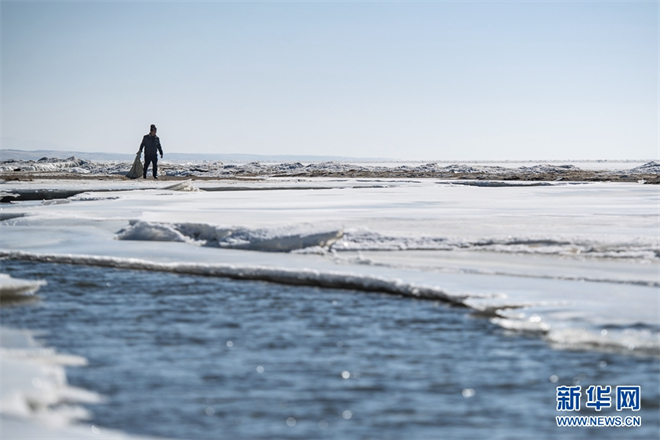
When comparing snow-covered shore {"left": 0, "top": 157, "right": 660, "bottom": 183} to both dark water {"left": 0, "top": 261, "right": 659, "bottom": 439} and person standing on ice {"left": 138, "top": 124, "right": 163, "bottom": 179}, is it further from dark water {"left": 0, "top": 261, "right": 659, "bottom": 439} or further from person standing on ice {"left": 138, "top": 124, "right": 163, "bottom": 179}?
dark water {"left": 0, "top": 261, "right": 659, "bottom": 439}

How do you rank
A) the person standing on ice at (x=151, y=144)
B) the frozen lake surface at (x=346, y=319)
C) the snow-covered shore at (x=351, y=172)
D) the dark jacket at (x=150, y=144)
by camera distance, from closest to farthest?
1. the frozen lake surface at (x=346, y=319)
2. the person standing on ice at (x=151, y=144)
3. the dark jacket at (x=150, y=144)
4. the snow-covered shore at (x=351, y=172)

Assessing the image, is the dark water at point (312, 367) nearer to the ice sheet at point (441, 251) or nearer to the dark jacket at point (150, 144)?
the ice sheet at point (441, 251)

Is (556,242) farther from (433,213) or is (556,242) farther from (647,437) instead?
(647,437)

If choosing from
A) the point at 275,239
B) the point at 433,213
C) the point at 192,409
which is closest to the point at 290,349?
the point at 192,409

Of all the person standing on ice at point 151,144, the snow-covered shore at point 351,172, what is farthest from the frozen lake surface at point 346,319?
the snow-covered shore at point 351,172

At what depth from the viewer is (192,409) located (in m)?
3.30

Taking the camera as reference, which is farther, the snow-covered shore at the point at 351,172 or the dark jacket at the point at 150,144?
the snow-covered shore at the point at 351,172

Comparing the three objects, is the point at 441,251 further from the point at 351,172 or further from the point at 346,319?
the point at 351,172

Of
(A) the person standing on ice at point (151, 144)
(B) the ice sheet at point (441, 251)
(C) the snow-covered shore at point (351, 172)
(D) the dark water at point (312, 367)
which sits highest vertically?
(A) the person standing on ice at point (151, 144)

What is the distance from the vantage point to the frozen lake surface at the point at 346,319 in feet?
10.9

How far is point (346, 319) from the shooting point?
4.92m

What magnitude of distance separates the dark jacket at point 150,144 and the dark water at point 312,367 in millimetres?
14729

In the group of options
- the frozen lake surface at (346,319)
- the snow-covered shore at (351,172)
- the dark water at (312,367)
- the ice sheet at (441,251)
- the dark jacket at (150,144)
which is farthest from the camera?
the snow-covered shore at (351,172)

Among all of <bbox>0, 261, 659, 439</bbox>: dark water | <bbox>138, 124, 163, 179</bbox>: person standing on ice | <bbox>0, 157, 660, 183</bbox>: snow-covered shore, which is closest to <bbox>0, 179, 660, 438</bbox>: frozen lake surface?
<bbox>0, 261, 659, 439</bbox>: dark water
